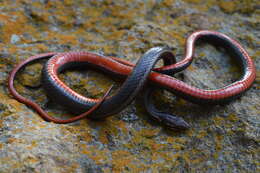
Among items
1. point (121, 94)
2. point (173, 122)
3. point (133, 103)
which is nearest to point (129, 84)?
point (121, 94)

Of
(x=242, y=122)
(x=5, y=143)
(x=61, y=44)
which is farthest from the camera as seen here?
(x=61, y=44)

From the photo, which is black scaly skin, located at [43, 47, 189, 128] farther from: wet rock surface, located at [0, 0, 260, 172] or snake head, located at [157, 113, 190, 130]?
wet rock surface, located at [0, 0, 260, 172]

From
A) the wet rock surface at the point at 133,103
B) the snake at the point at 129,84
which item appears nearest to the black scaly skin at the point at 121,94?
the snake at the point at 129,84

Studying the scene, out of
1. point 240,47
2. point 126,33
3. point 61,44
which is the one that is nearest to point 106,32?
point 126,33

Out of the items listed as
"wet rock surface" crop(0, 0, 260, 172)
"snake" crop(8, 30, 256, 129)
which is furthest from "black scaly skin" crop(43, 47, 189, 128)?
"wet rock surface" crop(0, 0, 260, 172)

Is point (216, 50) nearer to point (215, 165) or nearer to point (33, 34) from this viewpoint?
point (215, 165)

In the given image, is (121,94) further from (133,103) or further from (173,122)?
(173,122)
